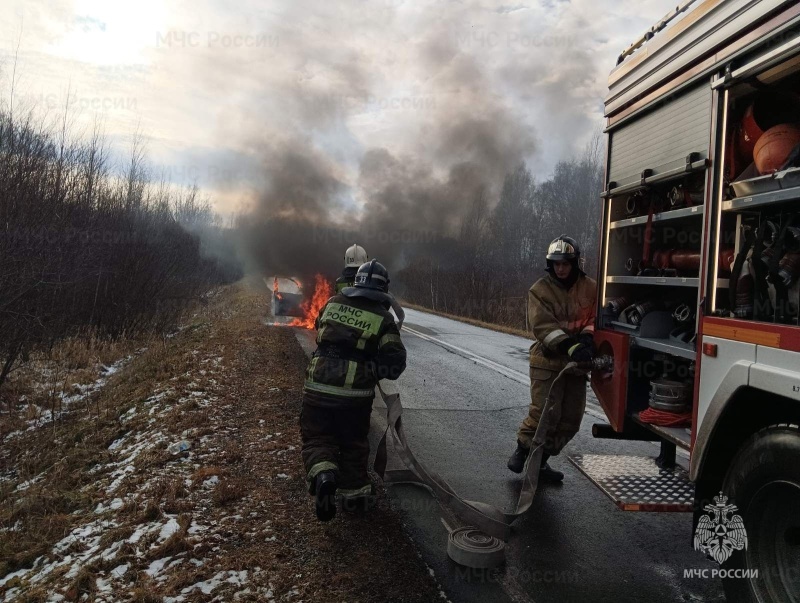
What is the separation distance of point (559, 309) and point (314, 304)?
1309 centimetres

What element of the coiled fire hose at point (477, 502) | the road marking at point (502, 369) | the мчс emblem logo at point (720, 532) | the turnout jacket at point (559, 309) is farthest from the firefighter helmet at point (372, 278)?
the road marking at point (502, 369)

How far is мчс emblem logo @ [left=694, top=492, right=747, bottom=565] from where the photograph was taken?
2.15 m

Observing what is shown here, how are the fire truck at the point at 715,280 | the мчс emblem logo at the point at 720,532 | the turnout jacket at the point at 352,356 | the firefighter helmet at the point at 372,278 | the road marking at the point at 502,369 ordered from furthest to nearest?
the road marking at the point at 502,369 < the firefighter helmet at the point at 372,278 < the turnout jacket at the point at 352,356 < the мчс emblem logo at the point at 720,532 < the fire truck at the point at 715,280

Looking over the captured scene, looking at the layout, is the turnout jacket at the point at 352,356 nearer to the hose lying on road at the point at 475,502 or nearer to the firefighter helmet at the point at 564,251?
the hose lying on road at the point at 475,502

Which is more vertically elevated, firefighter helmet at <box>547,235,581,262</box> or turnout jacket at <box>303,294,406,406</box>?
firefighter helmet at <box>547,235,581,262</box>

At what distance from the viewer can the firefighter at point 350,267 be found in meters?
4.14

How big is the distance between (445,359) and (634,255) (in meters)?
6.50

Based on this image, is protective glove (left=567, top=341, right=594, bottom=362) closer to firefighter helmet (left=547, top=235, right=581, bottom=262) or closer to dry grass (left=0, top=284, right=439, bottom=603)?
firefighter helmet (left=547, top=235, right=581, bottom=262)

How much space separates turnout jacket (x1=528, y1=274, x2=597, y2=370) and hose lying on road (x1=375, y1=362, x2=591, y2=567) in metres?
0.20

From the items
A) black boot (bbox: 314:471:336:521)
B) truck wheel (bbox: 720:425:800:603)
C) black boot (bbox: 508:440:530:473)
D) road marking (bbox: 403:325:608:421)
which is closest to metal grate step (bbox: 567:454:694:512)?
black boot (bbox: 508:440:530:473)

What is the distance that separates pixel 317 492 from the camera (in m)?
3.09

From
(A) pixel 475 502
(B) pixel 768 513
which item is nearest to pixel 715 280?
(B) pixel 768 513

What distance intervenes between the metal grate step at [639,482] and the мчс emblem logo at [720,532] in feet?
1.71

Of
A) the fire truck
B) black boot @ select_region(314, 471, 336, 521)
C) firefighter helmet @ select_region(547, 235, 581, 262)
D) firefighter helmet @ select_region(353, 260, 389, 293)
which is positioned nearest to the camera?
the fire truck
